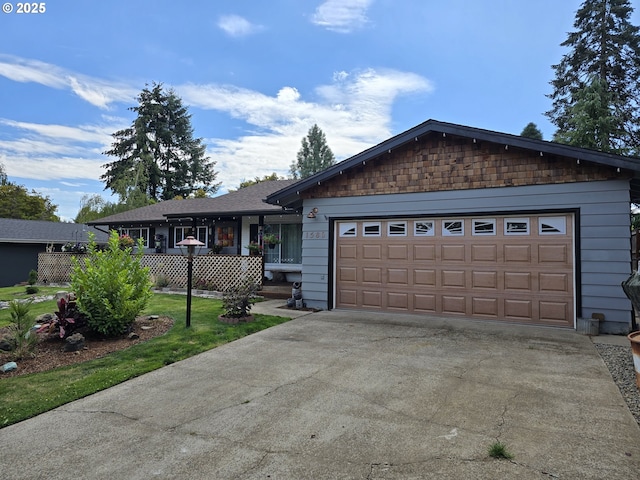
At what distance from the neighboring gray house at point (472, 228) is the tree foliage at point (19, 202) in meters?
36.8

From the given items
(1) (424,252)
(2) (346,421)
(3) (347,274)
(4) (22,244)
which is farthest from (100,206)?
(2) (346,421)

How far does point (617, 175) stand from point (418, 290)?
4307mm

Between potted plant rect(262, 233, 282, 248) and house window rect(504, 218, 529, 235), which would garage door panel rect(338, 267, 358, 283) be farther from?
potted plant rect(262, 233, 282, 248)

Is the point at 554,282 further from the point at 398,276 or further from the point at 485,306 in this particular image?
the point at 398,276

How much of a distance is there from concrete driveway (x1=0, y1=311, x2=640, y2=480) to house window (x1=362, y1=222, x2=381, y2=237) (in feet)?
12.4

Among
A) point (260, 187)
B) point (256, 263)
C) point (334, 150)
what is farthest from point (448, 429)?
point (334, 150)

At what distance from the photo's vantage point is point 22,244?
2012 cm

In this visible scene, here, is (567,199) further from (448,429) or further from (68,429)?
(68,429)

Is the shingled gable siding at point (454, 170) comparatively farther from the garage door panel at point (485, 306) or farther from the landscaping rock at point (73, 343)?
the landscaping rock at point (73, 343)

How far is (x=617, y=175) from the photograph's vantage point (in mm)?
6555

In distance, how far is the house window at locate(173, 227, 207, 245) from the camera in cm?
1653

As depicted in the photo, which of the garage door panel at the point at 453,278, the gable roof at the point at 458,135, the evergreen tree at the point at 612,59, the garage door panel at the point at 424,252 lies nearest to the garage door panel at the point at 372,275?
the garage door panel at the point at 424,252

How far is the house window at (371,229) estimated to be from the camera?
348 inches

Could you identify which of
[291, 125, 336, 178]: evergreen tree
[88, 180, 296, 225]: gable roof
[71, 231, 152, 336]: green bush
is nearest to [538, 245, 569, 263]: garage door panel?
[71, 231, 152, 336]: green bush
